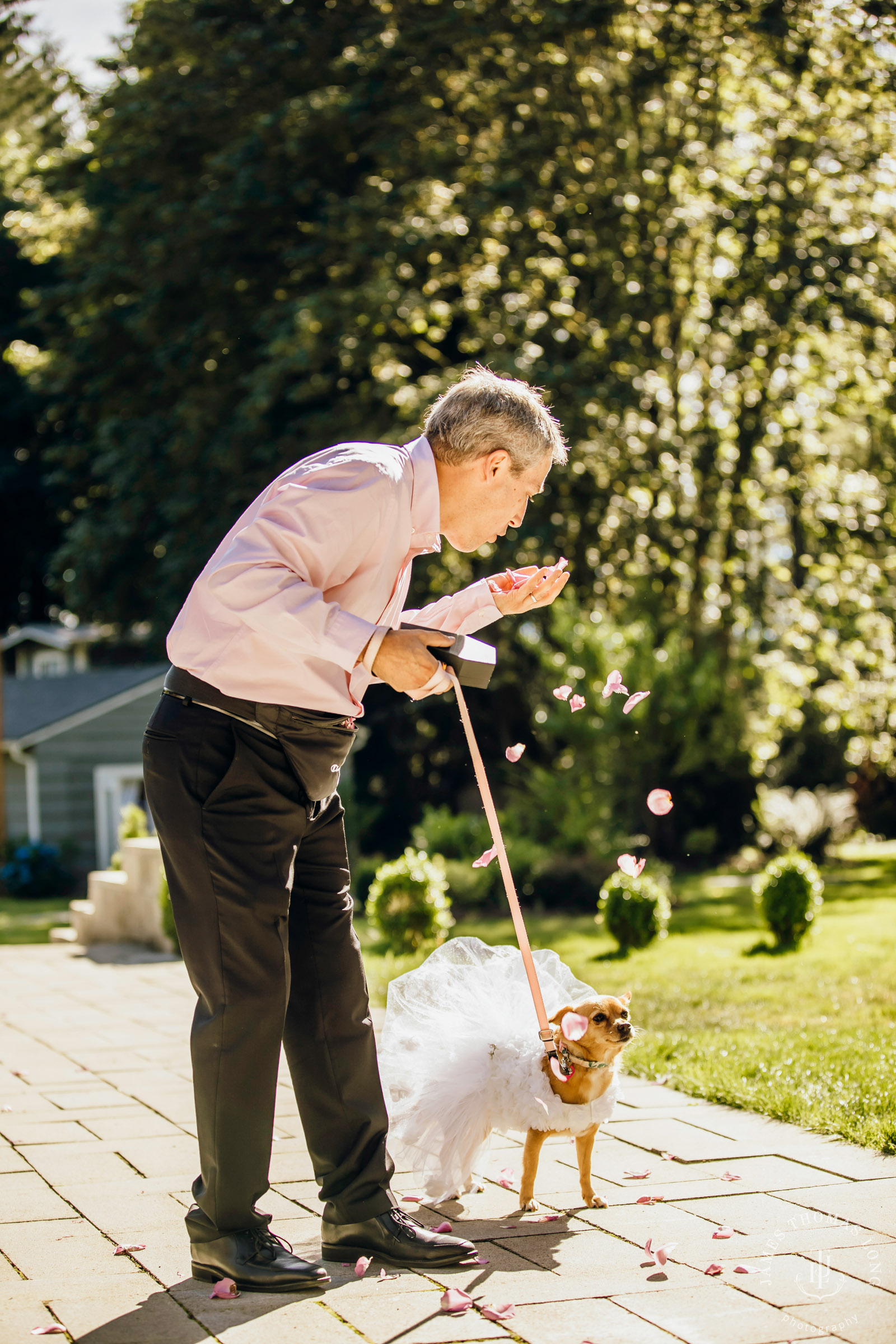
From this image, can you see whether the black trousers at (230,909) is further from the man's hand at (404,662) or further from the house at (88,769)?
the house at (88,769)

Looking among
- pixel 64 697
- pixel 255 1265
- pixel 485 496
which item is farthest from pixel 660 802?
pixel 64 697

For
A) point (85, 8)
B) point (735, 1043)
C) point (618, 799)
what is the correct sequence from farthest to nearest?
1. point (618, 799)
2. point (85, 8)
3. point (735, 1043)

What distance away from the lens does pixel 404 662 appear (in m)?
2.51

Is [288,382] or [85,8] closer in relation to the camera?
[85,8]

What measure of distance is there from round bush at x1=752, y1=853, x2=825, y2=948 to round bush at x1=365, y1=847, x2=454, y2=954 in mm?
2163

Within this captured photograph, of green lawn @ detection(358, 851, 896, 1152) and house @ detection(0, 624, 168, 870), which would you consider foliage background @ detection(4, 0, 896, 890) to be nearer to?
green lawn @ detection(358, 851, 896, 1152)

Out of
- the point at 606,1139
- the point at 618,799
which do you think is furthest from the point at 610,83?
the point at 606,1139

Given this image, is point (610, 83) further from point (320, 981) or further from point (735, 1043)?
point (320, 981)

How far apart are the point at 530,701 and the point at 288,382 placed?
4.50 meters

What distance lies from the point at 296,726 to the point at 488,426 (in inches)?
29.6

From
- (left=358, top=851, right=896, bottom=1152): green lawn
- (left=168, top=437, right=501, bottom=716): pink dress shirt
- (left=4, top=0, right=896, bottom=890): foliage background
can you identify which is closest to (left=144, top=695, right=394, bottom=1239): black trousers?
(left=168, top=437, right=501, bottom=716): pink dress shirt

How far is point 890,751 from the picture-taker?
723 inches

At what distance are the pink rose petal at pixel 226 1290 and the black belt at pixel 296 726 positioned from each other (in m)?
0.98

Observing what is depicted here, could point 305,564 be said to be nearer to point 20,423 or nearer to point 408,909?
point 408,909
